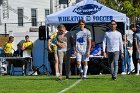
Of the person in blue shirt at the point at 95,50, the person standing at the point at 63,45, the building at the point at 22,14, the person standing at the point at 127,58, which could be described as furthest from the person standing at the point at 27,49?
the building at the point at 22,14

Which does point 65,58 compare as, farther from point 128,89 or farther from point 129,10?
point 129,10

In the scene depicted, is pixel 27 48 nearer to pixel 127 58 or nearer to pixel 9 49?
pixel 9 49

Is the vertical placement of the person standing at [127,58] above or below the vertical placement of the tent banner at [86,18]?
below

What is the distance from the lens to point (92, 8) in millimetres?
25062

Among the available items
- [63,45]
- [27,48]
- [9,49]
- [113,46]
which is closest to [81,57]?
[63,45]

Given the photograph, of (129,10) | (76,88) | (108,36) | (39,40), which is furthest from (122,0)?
(76,88)

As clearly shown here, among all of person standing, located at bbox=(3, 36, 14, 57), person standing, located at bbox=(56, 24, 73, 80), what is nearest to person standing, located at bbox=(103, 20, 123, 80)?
person standing, located at bbox=(56, 24, 73, 80)

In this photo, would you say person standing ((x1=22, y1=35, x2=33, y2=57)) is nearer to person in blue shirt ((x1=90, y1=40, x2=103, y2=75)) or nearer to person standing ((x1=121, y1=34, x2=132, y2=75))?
person in blue shirt ((x1=90, y1=40, x2=103, y2=75))

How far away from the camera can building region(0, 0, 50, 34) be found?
163 ft

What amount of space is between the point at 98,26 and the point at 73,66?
8.88 feet

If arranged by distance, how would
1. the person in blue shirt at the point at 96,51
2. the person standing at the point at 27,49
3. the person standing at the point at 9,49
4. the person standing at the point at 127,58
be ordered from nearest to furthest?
the person standing at the point at 127,58 → the person in blue shirt at the point at 96,51 → the person standing at the point at 27,49 → the person standing at the point at 9,49

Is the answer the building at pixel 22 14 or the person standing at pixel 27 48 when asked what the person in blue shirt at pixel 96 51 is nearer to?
the person standing at pixel 27 48

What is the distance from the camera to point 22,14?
51219mm

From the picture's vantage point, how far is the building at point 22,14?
49.6 meters
